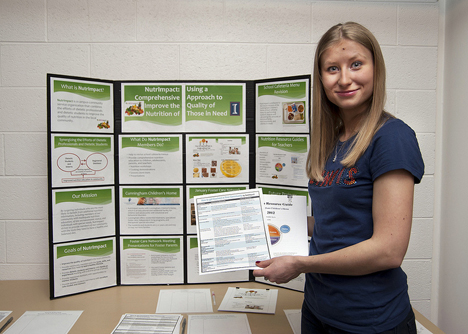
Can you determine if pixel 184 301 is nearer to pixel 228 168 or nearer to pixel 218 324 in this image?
pixel 218 324

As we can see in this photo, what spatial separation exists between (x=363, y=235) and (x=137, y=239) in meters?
1.34

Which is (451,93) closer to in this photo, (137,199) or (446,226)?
(446,226)

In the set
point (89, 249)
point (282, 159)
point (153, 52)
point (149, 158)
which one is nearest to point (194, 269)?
point (89, 249)

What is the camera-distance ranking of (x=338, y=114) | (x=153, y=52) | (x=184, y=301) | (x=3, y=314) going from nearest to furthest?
(x=338, y=114) → (x=3, y=314) → (x=184, y=301) → (x=153, y=52)

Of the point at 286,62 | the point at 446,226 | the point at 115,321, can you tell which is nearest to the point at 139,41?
the point at 286,62

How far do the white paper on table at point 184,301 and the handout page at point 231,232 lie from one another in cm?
45

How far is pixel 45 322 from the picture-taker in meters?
1.47

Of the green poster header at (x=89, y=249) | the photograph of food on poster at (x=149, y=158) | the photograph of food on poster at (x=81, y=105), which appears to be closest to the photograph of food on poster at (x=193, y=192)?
the photograph of food on poster at (x=149, y=158)

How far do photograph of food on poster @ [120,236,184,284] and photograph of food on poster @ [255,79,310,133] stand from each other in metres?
0.86

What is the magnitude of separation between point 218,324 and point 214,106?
1159 millimetres

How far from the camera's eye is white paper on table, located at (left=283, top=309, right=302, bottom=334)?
1.44 m

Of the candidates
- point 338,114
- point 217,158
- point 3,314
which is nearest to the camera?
point 338,114

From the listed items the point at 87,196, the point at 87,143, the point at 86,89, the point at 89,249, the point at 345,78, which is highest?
the point at 86,89

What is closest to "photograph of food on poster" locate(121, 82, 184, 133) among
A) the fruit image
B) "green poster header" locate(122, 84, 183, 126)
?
"green poster header" locate(122, 84, 183, 126)
